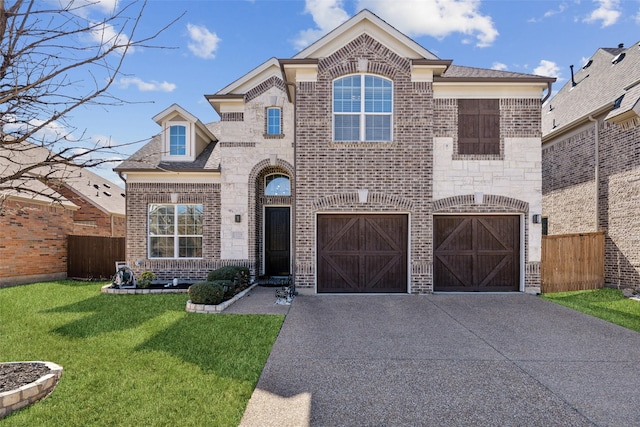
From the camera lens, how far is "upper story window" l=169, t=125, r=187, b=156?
1256 centimetres

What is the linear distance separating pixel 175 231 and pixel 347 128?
7067 mm

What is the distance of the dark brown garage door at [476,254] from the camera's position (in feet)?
33.7

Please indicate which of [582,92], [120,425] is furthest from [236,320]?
[582,92]

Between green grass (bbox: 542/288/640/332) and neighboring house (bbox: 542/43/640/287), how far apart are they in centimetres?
140

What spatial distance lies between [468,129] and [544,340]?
250 inches

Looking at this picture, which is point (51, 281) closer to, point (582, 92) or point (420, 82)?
point (420, 82)

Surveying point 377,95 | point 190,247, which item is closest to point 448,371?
point 377,95

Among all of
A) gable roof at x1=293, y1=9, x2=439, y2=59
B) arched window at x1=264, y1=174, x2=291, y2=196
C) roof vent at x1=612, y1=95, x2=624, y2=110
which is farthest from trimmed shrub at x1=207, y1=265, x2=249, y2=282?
roof vent at x1=612, y1=95, x2=624, y2=110

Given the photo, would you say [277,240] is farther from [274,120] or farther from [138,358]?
[138,358]

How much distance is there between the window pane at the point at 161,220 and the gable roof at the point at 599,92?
15.0m

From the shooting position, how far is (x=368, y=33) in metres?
9.97

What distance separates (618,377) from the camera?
15.3 feet

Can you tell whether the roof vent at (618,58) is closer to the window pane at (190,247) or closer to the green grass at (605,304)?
the green grass at (605,304)

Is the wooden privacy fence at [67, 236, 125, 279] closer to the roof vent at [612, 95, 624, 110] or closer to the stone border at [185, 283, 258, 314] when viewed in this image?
the stone border at [185, 283, 258, 314]
